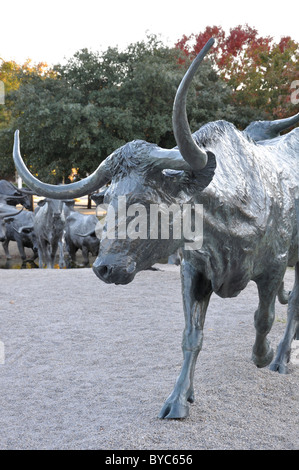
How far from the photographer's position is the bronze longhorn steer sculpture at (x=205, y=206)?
265cm

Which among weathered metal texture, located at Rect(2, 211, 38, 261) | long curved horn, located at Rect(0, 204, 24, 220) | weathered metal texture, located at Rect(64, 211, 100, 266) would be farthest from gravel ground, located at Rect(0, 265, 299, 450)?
weathered metal texture, located at Rect(2, 211, 38, 261)

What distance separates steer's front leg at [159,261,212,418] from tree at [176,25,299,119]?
1516cm

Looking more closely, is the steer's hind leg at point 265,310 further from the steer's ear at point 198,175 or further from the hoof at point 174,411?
the steer's ear at point 198,175

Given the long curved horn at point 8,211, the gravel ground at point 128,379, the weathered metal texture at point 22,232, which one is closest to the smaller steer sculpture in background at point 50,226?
the long curved horn at point 8,211

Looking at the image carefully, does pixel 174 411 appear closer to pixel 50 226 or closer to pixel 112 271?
pixel 112 271

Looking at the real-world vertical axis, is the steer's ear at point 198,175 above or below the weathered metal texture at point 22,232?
above

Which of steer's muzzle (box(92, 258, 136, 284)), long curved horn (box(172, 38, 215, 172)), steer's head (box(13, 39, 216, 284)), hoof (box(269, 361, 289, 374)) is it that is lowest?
hoof (box(269, 361, 289, 374))

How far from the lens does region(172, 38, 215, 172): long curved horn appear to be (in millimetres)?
2160

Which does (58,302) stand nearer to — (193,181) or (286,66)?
(193,181)

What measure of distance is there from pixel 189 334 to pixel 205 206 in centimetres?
97

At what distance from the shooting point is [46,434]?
3.45 m

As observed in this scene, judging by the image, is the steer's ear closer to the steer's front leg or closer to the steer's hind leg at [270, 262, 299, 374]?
the steer's front leg

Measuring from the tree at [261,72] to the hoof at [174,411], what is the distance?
15.4 m

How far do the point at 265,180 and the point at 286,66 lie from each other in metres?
16.9
